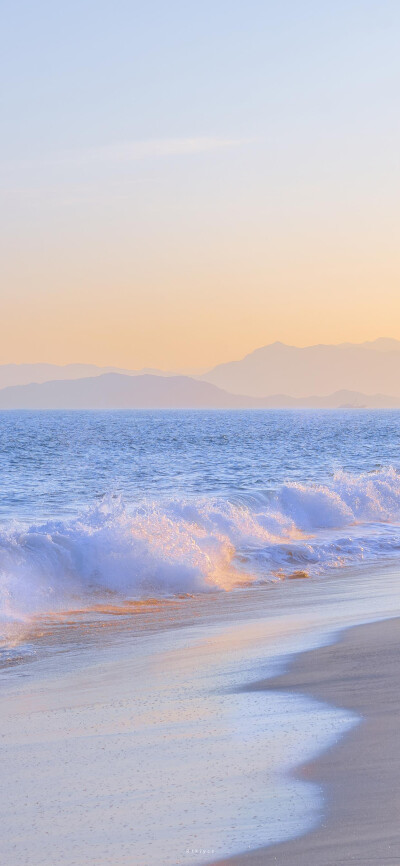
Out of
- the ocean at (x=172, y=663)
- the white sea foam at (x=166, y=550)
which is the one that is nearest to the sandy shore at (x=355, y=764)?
the ocean at (x=172, y=663)

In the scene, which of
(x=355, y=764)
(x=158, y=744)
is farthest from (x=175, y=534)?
(x=355, y=764)

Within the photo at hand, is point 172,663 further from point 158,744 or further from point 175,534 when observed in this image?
point 175,534

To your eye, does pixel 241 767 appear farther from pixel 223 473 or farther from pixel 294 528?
pixel 223 473

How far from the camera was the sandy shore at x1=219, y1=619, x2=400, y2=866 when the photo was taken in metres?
3.69

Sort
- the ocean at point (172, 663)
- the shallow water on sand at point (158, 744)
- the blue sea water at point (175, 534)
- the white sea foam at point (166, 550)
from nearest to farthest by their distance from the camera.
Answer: the shallow water on sand at point (158, 744), the ocean at point (172, 663), the white sea foam at point (166, 550), the blue sea water at point (175, 534)

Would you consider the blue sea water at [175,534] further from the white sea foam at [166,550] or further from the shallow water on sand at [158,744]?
the shallow water on sand at [158,744]

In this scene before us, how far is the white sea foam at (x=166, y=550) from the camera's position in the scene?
38.6 feet

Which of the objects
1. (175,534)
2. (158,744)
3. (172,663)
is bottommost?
(172,663)

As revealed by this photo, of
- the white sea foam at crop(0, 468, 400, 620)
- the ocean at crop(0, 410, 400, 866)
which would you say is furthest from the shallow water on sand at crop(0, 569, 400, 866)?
the white sea foam at crop(0, 468, 400, 620)

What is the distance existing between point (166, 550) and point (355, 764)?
8.47 metres

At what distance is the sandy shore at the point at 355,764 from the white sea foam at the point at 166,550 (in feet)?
13.7

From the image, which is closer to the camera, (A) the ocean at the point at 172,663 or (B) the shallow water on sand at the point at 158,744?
(B) the shallow water on sand at the point at 158,744

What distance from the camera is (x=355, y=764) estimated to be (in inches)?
184

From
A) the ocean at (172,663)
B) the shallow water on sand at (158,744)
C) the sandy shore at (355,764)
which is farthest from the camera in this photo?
the ocean at (172,663)
